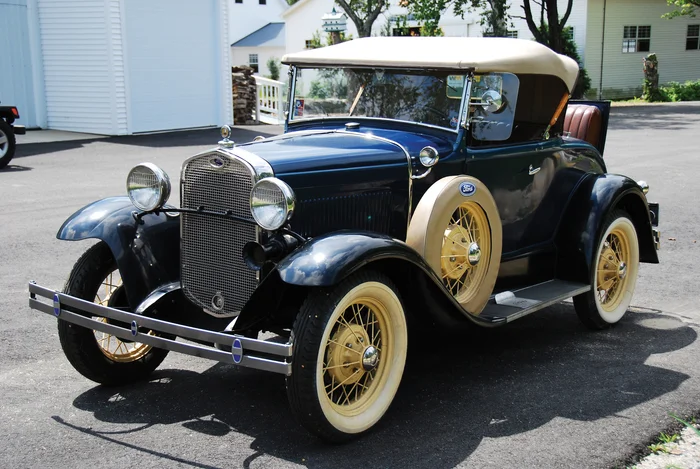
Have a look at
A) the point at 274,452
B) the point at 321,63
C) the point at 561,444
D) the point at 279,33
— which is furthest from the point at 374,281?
the point at 279,33

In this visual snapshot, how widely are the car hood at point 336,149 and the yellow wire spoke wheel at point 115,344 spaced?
1.10 metres

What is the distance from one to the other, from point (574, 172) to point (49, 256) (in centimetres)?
454

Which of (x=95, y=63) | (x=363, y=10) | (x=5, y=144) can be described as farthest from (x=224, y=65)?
(x=363, y=10)

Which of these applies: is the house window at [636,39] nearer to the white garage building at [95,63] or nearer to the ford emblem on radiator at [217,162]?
the white garage building at [95,63]

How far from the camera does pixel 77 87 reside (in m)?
17.8

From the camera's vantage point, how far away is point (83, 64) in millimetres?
17688

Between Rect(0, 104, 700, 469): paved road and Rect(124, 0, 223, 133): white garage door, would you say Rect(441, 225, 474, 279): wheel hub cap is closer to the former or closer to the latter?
Rect(0, 104, 700, 469): paved road

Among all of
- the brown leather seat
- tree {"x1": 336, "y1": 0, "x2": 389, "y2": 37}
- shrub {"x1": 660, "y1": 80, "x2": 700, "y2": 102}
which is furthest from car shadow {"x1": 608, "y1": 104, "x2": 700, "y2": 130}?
the brown leather seat

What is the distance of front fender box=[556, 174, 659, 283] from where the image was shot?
17.7ft

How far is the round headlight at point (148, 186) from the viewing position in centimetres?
422

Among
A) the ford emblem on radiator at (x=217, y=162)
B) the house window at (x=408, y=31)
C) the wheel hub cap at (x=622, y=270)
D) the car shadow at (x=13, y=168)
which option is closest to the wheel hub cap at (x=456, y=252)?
the ford emblem on radiator at (x=217, y=162)

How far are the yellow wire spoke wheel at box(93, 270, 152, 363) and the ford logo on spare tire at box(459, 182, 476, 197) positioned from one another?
1.91 m

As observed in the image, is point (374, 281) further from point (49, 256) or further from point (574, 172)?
point (49, 256)

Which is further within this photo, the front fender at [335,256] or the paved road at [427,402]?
the paved road at [427,402]
